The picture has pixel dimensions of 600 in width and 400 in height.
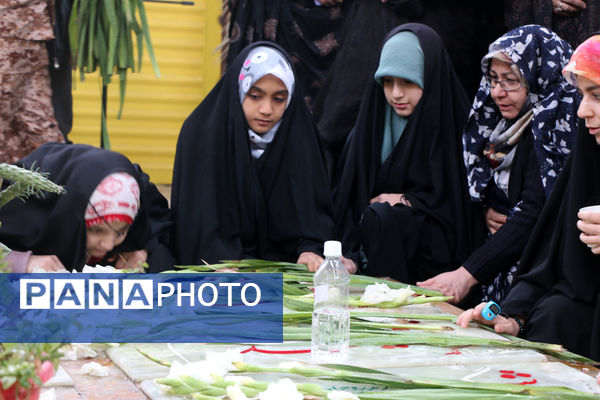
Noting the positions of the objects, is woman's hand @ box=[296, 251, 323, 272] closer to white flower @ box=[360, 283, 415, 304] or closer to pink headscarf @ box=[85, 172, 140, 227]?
white flower @ box=[360, 283, 415, 304]

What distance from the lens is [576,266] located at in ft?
8.45

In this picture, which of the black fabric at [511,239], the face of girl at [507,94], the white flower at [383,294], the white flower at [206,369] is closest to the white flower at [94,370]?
the white flower at [206,369]

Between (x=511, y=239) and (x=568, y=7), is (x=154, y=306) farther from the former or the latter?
(x=568, y=7)

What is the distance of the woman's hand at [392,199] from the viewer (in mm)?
3613

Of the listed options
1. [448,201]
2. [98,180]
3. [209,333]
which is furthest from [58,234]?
[448,201]

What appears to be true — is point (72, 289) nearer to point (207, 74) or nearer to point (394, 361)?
point (394, 361)

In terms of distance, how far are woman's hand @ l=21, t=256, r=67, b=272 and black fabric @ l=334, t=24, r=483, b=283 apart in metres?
1.29

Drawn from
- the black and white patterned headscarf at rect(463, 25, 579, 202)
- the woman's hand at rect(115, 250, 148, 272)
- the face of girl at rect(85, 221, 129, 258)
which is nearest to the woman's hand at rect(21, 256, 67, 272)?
the face of girl at rect(85, 221, 129, 258)

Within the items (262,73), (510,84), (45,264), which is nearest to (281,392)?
(45,264)

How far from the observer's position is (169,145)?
6660 millimetres

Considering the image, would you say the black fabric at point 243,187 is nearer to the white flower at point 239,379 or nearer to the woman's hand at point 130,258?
the woman's hand at point 130,258

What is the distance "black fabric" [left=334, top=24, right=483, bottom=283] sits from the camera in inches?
137

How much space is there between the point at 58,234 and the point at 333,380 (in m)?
1.47

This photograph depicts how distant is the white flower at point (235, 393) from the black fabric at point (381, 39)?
3.15 m
